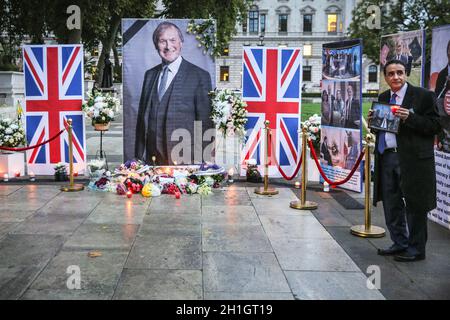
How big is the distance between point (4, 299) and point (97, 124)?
20.8 ft

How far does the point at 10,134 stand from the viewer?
10445 mm

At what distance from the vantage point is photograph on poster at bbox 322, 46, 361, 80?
897 cm

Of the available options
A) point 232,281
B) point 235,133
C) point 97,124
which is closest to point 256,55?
point 235,133

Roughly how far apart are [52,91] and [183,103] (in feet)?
8.69

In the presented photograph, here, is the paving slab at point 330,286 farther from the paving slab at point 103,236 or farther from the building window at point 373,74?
the building window at point 373,74

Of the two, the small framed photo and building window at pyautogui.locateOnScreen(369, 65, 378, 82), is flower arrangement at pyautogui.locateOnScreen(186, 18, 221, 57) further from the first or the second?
building window at pyautogui.locateOnScreen(369, 65, 378, 82)

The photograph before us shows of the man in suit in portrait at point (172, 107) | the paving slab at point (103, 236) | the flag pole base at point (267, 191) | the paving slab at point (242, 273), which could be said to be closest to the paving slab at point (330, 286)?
the paving slab at point (242, 273)

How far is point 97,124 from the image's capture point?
10391mm

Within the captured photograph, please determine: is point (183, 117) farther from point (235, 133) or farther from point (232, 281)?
point (232, 281)

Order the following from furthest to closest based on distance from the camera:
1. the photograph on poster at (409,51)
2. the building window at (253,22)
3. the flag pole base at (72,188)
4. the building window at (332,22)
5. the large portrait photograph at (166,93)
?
the building window at (253,22)
the building window at (332,22)
the large portrait photograph at (166,93)
the flag pole base at (72,188)
the photograph on poster at (409,51)

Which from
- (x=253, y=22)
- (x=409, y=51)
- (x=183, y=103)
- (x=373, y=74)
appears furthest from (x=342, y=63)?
(x=253, y=22)

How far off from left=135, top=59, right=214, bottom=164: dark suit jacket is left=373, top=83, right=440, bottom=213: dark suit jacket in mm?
5659

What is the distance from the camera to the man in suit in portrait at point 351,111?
29.3 ft

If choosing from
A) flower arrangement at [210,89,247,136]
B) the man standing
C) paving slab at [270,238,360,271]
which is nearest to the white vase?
flower arrangement at [210,89,247,136]
